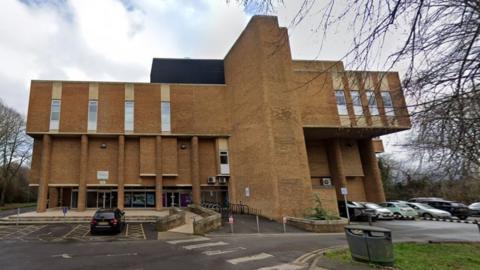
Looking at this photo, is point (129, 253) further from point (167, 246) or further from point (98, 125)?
point (98, 125)

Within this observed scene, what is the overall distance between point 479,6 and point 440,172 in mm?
3381

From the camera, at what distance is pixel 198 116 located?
1198 inches

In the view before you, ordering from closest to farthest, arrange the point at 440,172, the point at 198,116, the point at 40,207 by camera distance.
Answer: the point at 440,172 < the point at 40,207 < the point at 198,116

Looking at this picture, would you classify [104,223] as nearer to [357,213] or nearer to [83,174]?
[83,174]

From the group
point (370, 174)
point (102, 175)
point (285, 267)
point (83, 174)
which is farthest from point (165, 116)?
point (285, 267)

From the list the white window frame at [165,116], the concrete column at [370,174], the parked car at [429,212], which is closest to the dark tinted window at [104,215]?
the white window frame at [165,116]

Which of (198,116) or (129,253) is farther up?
(198,116)

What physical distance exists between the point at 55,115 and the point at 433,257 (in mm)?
30161

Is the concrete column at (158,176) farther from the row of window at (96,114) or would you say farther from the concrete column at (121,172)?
the concrete column at (121,172)

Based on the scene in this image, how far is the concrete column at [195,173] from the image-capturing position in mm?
28547

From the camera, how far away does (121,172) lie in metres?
27.9

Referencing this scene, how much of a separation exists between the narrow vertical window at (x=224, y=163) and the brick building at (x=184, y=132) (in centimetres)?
10

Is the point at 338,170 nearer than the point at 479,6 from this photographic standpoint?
No

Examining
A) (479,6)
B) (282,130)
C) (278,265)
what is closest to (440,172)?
(479,6)
